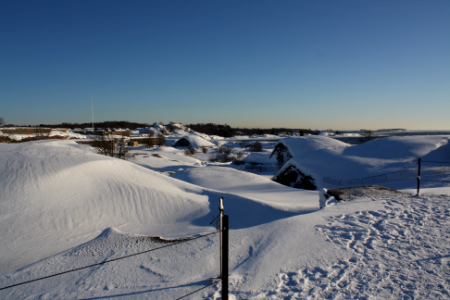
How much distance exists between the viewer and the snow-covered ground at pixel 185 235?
13.0ft

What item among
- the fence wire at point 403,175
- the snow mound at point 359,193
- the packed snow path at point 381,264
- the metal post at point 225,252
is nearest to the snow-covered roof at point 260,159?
the fence wire at point 403,175

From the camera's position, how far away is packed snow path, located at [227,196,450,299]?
12.2ft

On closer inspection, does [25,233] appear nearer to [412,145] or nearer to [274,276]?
[274,276]

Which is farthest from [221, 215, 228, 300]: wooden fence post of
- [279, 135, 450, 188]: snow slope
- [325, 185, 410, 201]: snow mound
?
[279, 135, 450, 188]: snow slope

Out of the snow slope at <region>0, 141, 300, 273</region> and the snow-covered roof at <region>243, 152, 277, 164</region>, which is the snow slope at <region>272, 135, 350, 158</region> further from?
the snow slope at <region>0, 141, 300, 273</region>

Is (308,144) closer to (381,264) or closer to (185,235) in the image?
(185,235)

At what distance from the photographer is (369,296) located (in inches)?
143

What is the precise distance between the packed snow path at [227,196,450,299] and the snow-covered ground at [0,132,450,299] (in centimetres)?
2

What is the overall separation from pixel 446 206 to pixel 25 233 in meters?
11.3

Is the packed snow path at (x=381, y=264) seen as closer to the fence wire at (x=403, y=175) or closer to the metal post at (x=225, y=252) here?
the metal post at (x=225, y=252)

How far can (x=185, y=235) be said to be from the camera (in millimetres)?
6062

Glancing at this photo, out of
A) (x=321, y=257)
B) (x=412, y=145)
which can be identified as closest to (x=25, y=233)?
(x=321, y=257)

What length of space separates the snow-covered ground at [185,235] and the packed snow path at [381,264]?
2cm

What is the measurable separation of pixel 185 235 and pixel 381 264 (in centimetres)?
406
